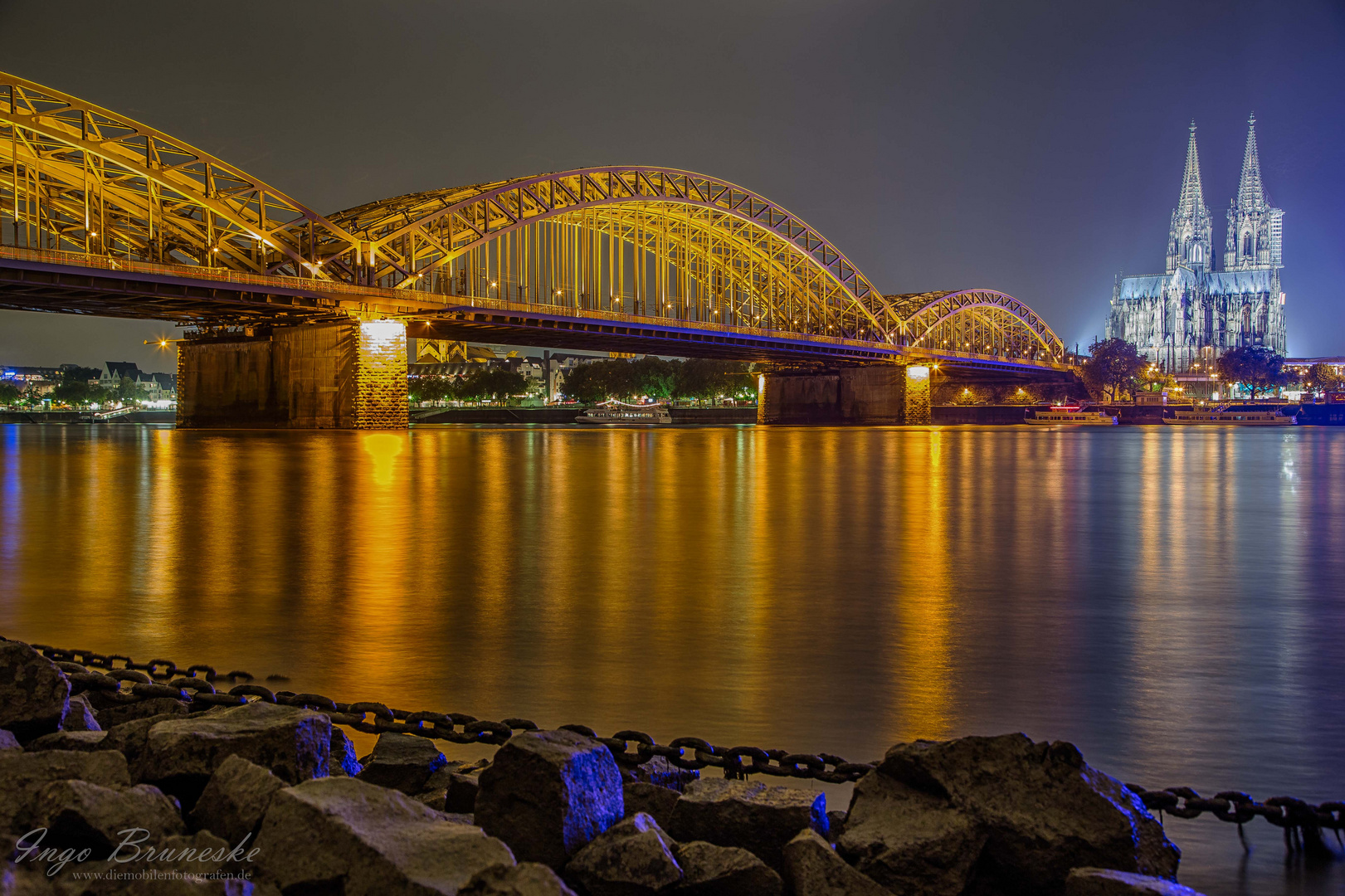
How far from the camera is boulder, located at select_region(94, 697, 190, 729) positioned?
3621 mm

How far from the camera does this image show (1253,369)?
146 m

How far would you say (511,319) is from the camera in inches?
2320

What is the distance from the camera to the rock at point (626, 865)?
2.36 meters

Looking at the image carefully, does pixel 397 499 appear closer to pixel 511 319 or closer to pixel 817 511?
pixel 817 511

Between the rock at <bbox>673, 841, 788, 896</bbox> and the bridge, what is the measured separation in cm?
4655

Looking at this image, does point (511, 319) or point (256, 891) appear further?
point (511, 319)

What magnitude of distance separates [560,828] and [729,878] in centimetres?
49

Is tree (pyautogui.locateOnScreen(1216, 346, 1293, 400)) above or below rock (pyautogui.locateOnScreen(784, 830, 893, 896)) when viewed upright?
above

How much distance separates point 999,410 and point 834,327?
2955 cm

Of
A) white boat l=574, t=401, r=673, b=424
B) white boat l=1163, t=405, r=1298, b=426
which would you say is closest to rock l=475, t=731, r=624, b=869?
white boat l=574, t=401, r=673, b=424

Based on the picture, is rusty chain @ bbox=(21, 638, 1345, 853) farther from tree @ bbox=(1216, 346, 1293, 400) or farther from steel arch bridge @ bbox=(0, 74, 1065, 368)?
tree @ bbox=(1216, 346, 1293, 400)

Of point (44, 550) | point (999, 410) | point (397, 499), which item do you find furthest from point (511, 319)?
point (999, 410)

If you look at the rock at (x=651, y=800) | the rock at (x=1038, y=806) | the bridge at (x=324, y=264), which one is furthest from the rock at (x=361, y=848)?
the bridge at (x=324, y=264)

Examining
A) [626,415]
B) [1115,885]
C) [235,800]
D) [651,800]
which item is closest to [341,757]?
[235,800]
